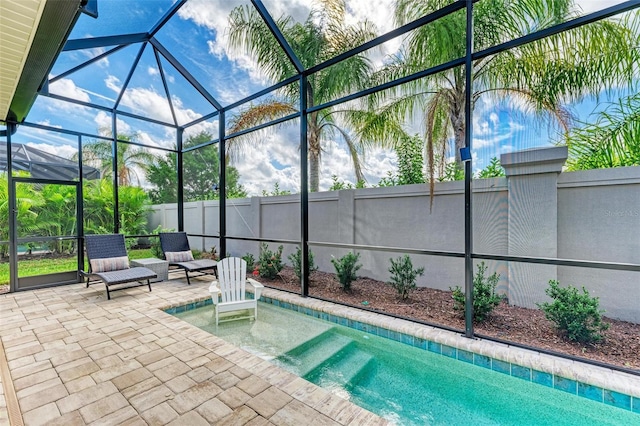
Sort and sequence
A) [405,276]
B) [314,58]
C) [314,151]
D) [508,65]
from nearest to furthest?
[508,65]
[405,276]
[314,58]
[314,151]

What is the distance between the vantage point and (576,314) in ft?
10.5

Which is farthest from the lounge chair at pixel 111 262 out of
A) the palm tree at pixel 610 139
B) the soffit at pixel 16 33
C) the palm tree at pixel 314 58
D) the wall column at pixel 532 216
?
the palm tree at pixel 610 139

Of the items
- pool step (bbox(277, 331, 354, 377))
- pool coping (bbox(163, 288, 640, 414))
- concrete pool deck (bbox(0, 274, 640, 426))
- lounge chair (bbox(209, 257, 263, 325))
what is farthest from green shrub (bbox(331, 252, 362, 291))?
lounge chair (bbox(209, 257, 263, 325))

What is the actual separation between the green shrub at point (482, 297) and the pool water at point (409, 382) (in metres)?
0.89

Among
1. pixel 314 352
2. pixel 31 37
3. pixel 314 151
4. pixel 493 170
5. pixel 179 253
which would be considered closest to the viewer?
pixel 31 37

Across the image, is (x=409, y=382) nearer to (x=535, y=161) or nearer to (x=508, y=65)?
(x=535, y=161)

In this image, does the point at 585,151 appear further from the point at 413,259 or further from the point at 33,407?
the point at 33,407

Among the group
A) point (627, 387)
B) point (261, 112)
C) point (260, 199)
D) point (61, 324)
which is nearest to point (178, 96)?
point (261, 112)

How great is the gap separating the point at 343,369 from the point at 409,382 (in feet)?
2.30

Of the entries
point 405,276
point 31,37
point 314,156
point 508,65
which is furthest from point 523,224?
point 31,37

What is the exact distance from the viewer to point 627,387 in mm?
2465

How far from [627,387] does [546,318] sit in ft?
3.55

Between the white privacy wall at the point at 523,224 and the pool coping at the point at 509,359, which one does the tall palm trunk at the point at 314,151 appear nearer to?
the white privacy wall at the point at 523,224

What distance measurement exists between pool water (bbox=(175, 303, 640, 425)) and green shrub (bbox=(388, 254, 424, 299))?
4.16ft
